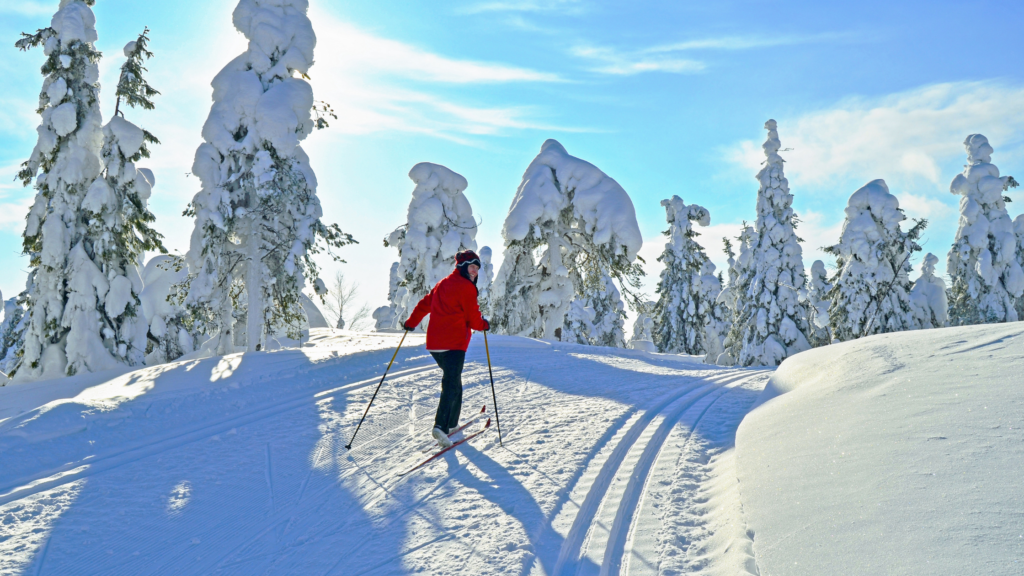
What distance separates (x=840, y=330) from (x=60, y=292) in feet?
105

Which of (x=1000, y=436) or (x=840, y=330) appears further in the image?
(x=840, y=330)

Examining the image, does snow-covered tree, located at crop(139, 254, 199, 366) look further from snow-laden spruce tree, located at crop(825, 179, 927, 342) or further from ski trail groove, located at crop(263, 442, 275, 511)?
snow-laden spruce tree, located at crop(825, 179, 927, 342)

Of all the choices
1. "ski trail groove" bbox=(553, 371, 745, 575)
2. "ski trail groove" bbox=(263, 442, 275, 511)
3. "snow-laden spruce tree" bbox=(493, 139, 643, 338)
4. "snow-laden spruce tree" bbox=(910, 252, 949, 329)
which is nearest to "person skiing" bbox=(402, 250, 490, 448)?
"ski trail groove" bbox=(263, 442, 275, 511)

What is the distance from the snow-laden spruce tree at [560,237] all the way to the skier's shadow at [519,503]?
51.4ft

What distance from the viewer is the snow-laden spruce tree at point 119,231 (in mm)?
17016

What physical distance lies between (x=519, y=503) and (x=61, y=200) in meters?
18.8

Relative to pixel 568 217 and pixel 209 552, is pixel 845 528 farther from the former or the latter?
pixel 568 217

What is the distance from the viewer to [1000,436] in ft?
12.5

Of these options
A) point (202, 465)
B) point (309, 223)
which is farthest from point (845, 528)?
point (309, 223)

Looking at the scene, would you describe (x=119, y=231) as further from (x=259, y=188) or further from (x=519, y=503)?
(x=519, y=503)

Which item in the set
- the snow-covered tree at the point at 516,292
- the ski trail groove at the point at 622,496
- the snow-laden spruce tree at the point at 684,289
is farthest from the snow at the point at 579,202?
the snow-laden spruce tree at the point at 684,289

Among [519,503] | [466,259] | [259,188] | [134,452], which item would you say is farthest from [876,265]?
[134,452]

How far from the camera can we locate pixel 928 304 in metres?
30.0

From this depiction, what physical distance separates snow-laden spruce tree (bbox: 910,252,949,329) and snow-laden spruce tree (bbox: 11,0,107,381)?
34556 millimetres
